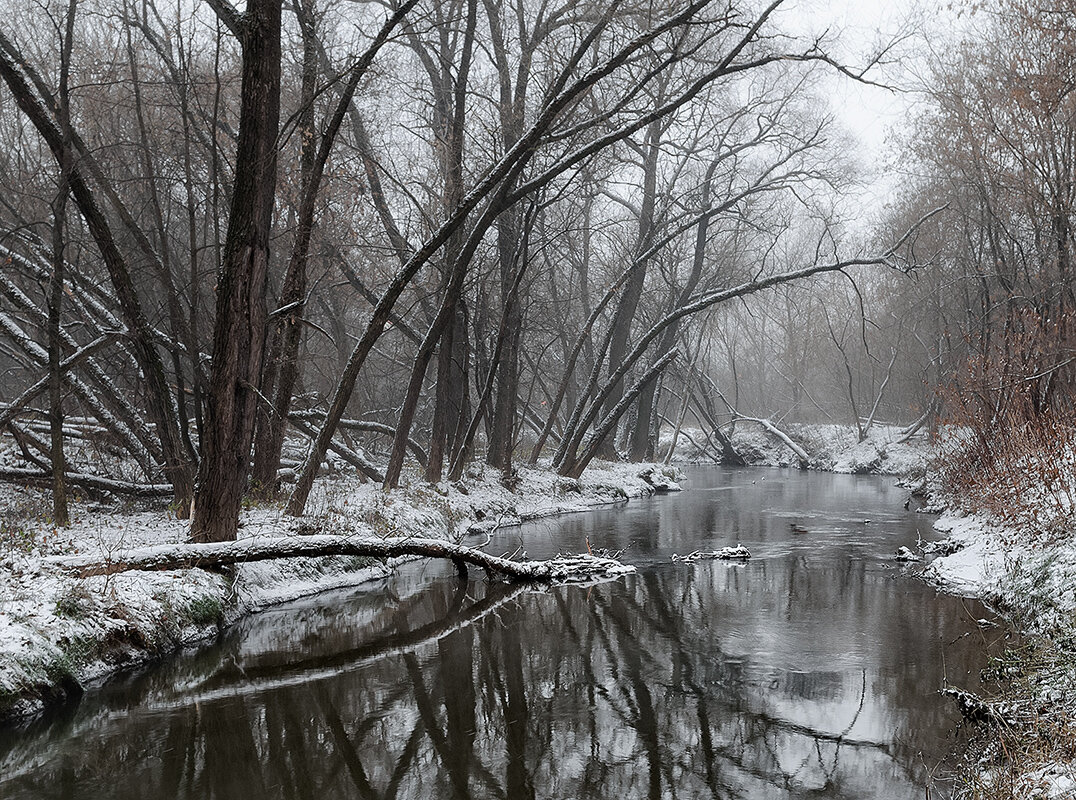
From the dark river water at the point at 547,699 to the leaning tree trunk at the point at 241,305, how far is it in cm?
157

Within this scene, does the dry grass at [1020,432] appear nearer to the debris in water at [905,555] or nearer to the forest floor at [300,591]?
the forest floor at [300,591]

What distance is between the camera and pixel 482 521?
17.3 metres

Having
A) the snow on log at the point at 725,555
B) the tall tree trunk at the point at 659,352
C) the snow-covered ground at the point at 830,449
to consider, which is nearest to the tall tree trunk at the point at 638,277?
the tall tree trunk at the point at 659,352

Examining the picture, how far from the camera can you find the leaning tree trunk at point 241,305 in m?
10.1

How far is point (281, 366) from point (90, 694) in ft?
23.3

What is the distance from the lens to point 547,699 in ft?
23.9

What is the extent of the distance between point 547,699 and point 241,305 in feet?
19.3

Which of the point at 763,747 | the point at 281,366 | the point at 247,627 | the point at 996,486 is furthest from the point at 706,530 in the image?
the point at 763,747

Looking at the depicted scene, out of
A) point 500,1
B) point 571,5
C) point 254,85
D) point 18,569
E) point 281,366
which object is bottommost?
point 18,569

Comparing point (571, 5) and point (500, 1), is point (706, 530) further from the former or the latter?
point (500, 1)

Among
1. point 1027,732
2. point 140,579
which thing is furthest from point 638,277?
point 1027,732

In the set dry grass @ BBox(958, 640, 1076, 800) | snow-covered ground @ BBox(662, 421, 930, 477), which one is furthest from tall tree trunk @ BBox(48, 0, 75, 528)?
snow-covered ground @ BBox(662, 421, 930, 477)

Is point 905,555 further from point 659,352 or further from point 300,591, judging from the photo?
point 659,352

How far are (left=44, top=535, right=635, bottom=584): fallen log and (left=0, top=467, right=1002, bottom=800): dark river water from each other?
40 centimetres
